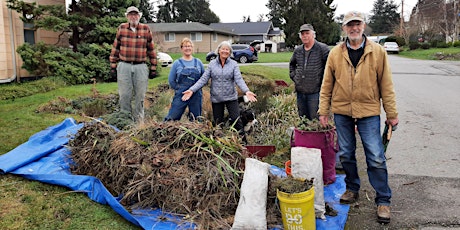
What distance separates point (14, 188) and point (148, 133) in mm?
1468

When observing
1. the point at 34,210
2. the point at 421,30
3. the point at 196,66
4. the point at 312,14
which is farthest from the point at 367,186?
the point at 421,30

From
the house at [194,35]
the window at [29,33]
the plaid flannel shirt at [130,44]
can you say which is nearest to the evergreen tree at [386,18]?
the house at [194,35]

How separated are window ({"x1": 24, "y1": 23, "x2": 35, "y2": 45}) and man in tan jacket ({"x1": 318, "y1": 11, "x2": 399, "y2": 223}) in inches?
420

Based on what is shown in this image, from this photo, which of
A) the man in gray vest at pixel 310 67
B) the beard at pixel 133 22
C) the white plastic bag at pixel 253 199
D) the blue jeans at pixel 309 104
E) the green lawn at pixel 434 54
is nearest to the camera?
the white plastic bag at pixel 253 199

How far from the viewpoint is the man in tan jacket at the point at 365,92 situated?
3.58m

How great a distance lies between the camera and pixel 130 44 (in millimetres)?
6547

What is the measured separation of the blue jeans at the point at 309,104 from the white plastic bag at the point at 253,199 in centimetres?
207

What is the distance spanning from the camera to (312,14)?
3944cm

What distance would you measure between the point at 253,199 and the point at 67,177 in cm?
207

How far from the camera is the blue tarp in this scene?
11.5 ft

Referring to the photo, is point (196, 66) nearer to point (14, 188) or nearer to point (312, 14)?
point (14, 188)

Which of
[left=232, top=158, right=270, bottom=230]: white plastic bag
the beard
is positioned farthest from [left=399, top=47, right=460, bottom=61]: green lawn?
[left=232, top=158, right=270, bottom=230]: white plastic bag

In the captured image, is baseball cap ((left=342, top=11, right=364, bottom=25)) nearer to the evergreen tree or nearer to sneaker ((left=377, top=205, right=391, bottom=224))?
sneaker ((left=377, top=205, right=391, bottom=224))

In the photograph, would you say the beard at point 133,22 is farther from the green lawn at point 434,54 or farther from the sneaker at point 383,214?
the green lawn at point 434,54
